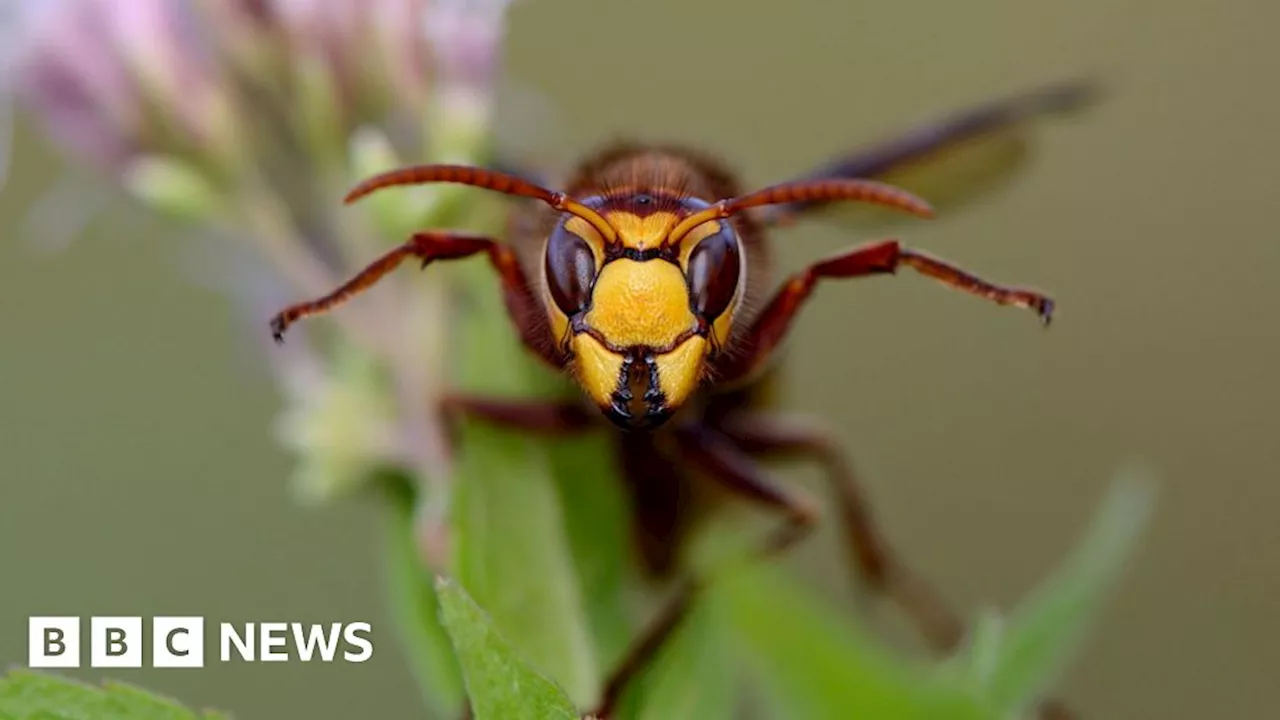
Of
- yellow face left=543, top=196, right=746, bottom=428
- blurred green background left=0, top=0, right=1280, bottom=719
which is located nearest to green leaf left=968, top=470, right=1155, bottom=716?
yellow face left=543, top=196, right=746, bottom=428

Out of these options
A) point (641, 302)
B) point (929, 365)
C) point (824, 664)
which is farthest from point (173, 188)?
point (929, 365)

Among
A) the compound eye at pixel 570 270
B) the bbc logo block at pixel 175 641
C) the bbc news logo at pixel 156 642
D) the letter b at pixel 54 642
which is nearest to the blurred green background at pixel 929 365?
the bbc logo block at pixel 175 641

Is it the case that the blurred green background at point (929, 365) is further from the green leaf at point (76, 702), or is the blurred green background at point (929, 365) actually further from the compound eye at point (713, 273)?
the green leaf at point (76, 702)

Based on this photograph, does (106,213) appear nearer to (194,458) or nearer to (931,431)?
(194,458)

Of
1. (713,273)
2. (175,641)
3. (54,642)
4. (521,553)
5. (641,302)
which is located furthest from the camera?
(175,641)

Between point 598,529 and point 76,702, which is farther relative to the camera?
point 598,529

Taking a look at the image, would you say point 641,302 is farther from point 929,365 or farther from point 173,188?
point 929,365
